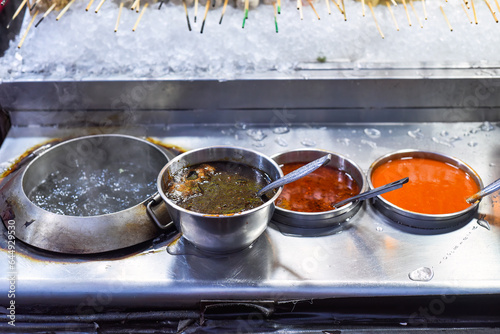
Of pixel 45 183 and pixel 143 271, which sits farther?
pixel 45 183

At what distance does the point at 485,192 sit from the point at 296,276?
0.87 metres

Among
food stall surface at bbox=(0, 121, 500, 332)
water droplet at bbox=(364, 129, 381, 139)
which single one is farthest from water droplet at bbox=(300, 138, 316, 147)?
food stall surface at bbox=(0, 121, 500, 332)

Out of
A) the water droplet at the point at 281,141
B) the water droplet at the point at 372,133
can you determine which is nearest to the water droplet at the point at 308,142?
the water droplet at the point at 281,141

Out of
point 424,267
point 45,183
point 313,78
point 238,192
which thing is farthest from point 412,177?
point 45,183

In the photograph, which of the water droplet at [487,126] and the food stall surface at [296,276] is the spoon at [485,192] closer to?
the food stall surface at [296,276]

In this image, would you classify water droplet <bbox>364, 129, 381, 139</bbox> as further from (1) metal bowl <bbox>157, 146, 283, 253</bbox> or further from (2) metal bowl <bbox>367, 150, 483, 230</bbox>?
(1) metal bowl <bbox>157, 146, 283, 253</bbox>

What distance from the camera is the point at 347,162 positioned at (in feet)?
6.71

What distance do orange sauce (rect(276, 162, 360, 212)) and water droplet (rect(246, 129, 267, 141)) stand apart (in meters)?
0.37

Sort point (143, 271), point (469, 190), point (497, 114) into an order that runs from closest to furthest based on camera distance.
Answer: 1. point (143, 271)
2. point (469, 190)
3. point (497, 114)

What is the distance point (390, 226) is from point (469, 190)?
0.41m

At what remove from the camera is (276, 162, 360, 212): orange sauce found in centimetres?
187

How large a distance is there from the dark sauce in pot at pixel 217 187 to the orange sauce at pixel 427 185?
0.60m

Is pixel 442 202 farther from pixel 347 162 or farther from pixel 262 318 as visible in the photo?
pixel 262 318

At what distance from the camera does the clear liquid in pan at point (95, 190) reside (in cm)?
193
